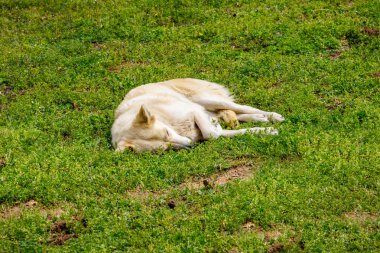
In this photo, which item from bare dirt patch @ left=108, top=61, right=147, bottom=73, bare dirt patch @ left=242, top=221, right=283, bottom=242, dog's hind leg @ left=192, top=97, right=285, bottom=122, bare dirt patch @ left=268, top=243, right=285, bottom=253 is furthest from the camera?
bare dirt patch @ left=108, top=61, right=147, bottom=73

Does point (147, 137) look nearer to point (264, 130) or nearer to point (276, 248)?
point (264, 130)

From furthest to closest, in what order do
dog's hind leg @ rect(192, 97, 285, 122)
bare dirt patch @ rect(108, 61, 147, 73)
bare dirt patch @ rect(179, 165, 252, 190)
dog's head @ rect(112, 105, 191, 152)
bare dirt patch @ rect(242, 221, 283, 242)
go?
1. bare dirt patch @ rect(108, 61, 147, 73)
2. dog's hind leg @ rect(192, 97, 285, 122)
3. dog's head @ rect(112, 105, 191, 152)
4. bare dirt patch @ rect(179, 165, 252, 190)
5. bare dirt patch @ rect(242, 221, 283, 242)

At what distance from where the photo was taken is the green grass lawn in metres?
8.68

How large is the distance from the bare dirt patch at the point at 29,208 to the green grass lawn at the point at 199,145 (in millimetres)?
28

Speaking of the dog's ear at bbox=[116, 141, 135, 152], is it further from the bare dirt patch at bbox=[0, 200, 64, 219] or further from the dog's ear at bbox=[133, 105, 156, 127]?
the bare dirt patch at bbox=[0, 200, 64, 219]

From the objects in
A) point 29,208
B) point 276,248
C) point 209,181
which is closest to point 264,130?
point 209,181

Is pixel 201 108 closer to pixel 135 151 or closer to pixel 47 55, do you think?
pixel 135 151

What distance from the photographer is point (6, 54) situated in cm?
1688

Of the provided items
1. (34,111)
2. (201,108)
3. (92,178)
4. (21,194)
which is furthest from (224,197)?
(34,111)

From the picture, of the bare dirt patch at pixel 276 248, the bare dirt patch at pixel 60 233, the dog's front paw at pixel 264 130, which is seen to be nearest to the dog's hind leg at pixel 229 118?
the dog's front paw at pixel 264 130

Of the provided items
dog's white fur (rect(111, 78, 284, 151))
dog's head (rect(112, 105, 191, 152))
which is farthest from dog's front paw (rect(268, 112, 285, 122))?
dog's head (rect(112, 105, 191, 152))

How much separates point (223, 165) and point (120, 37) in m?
7.81

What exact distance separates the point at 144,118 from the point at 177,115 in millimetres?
970

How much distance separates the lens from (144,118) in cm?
1127
